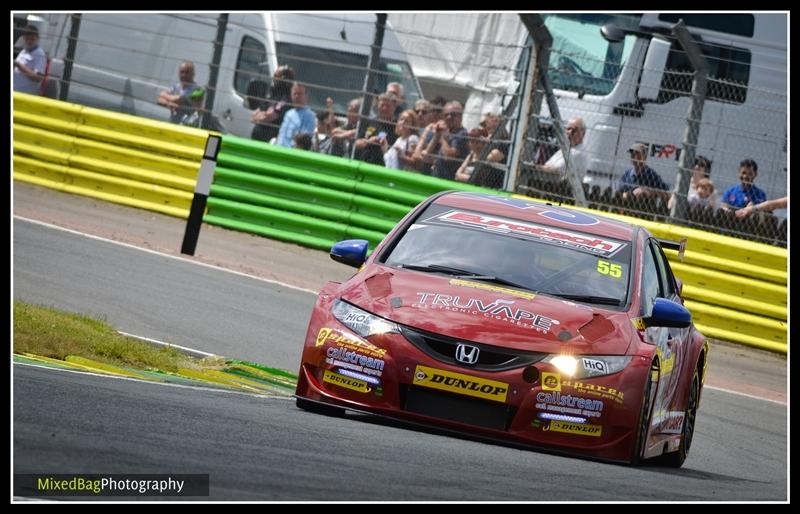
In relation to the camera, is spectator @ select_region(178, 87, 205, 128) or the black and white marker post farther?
spectator @ select_region(178, 87, 205, 128)

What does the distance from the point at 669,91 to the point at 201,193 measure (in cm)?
561

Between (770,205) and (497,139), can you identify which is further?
(497,139)

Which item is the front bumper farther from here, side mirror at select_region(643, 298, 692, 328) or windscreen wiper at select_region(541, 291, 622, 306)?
windscreen wiper at select_region(541, 291, 622, 306)

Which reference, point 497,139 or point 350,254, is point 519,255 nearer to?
point 350,254

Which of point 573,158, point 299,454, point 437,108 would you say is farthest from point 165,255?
point 299,454

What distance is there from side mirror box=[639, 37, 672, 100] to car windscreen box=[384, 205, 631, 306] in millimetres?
8584

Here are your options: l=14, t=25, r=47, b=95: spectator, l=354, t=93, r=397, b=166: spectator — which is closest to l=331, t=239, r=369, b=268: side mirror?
l=354, t=93, r=397, b=166: spectator

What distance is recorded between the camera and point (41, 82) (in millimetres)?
20641

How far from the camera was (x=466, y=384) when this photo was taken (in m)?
7.06

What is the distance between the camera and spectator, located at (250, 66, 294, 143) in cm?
1873

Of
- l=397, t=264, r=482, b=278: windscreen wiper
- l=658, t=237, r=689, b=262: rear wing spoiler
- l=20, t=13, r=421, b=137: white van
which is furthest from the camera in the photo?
l=20, t=13, r=421, b=137: white van

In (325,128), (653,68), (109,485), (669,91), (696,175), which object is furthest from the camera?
(325,128)

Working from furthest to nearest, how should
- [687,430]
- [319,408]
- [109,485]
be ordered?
[687,430] → [319,408] → [109,485]

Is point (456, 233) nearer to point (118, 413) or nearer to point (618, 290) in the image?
point (618, 290)
